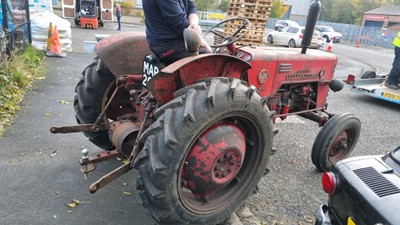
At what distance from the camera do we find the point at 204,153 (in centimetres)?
238

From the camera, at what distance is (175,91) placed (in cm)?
253

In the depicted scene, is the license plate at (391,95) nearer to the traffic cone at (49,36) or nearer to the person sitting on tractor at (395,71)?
the person sitting on tractor at (395,71)

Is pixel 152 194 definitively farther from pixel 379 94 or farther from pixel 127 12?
pixel 127 12

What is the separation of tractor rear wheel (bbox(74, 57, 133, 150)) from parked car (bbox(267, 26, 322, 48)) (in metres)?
19.3

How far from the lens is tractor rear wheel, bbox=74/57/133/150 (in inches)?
131

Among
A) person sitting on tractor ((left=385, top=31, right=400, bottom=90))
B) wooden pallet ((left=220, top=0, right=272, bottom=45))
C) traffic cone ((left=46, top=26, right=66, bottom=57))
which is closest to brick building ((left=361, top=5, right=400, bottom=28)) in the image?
→ wooden pallet ((left=220, top=0, right=272, bottom=45))

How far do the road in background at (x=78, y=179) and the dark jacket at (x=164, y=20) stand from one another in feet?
5.19

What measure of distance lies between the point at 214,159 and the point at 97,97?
161 centimetres

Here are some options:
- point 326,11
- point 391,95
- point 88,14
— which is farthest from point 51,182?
point 326,11

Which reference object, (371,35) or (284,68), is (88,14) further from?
(371,35)

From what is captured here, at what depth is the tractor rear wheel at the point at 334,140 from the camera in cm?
368

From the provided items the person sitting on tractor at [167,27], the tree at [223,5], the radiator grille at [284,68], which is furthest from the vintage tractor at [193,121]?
the tree at [223,5]

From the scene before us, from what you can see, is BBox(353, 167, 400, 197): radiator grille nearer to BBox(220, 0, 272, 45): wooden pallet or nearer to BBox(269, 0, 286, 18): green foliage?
BBox(220, 0, 272, 45): wooden pallet

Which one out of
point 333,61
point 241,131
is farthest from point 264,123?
point 333,61
